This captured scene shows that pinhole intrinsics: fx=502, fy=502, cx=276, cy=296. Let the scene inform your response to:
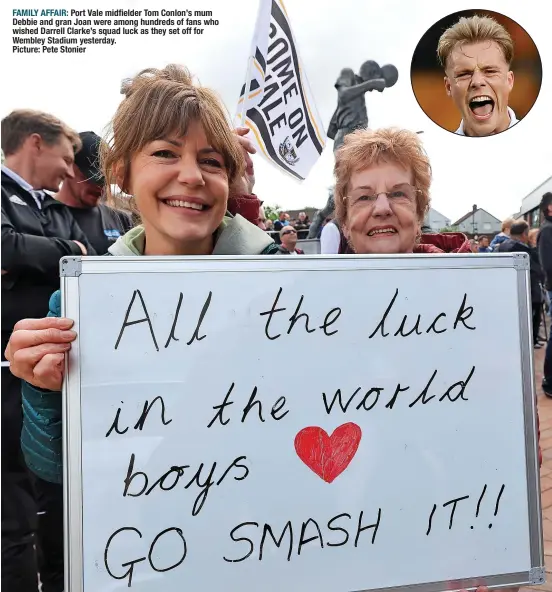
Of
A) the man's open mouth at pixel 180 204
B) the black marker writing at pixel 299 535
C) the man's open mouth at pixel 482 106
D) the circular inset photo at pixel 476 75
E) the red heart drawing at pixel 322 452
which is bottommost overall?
the black marker writing at pixel 299 535

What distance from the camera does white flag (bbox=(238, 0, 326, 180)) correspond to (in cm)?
210

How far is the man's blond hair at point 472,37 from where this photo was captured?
1.71 meters

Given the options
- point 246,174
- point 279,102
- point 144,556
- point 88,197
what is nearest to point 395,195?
point 246,174

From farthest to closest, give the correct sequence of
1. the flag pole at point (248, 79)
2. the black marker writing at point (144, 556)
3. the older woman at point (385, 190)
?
the flag pole at point (248, 79)
the older woman at point (385, 190)
the black marker writing at point (144, 556)

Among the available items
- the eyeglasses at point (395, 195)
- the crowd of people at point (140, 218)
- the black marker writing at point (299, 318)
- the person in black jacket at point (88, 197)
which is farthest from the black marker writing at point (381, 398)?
the person in black jacket at point (88, 197)

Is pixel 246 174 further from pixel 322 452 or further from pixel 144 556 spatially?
pixel 144 556

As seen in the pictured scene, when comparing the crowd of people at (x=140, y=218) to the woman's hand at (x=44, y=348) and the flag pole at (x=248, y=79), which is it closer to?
the woman's hand at (x=44, y=348)

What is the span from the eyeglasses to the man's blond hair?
74 centimetres

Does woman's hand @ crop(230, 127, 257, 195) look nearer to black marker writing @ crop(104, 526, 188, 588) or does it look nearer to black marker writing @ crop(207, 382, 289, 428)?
black marker writing @ crop(207, 382, 289, 428)

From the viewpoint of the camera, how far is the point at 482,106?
1.76 m

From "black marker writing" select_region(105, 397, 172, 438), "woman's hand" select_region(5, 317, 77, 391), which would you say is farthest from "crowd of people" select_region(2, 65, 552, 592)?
"black marker writing" select_region(105, 397, 172, 438)

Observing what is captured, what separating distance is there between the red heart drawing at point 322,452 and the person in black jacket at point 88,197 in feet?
5.64

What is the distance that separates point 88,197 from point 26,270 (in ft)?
2.05

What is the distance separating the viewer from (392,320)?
95 cm
